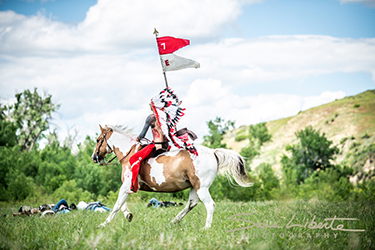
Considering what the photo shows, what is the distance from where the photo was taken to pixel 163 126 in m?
8.09

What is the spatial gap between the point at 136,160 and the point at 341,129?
6456 cm

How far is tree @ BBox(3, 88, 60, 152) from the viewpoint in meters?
50.2

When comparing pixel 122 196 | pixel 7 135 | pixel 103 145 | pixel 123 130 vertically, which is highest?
pixel 123 130

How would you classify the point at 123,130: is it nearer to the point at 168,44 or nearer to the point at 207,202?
the point at 168,44

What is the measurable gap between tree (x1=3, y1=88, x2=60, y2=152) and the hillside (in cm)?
3406

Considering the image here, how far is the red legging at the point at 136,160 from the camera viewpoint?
7.89m

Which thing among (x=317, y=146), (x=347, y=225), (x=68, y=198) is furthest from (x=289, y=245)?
(x=317, y=146)

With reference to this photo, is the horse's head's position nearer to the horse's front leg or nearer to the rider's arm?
the rider's arm

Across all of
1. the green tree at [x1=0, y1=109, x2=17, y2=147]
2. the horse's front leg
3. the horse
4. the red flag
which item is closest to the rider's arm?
the horse

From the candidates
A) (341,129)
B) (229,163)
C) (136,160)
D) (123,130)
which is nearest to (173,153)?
(136,160)

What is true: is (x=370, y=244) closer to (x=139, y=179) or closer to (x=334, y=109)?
(x=139, y=179)

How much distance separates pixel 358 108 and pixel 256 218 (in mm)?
70346

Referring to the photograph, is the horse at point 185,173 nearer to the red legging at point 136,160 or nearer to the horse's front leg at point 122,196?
the horse's front leg at point 122,196

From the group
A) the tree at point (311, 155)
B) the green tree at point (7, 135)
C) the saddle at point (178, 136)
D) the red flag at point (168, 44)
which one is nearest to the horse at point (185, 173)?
the saddle at point (178, 136)
